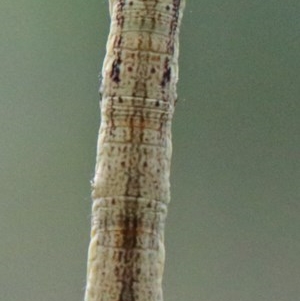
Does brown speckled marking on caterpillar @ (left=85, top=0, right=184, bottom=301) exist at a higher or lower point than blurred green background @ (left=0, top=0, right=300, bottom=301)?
lower

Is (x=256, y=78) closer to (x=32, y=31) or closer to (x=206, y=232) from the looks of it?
(x=206, y=232)

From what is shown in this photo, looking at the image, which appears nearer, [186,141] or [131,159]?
[131,159]

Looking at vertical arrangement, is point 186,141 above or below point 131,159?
above

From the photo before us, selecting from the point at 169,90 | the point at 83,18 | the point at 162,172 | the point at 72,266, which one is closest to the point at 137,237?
the point at 162,172

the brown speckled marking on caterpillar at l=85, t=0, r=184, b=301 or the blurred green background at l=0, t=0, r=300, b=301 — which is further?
the blurred green background at l=0, t=0, r=300, b=301

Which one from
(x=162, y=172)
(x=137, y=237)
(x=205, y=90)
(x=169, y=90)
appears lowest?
(x=137, y=237)
